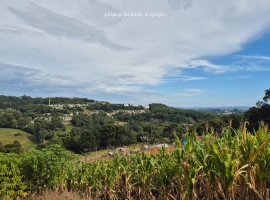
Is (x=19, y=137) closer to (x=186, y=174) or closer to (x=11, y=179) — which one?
(x=11, y=179)

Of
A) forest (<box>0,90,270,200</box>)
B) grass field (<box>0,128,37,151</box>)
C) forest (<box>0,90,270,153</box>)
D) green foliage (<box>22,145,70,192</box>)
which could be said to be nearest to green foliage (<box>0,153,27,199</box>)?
forest (<box>0,90,270,200</box>)

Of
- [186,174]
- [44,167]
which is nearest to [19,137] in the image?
[44,167]

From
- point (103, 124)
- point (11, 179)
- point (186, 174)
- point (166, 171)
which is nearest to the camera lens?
point (186, 174)

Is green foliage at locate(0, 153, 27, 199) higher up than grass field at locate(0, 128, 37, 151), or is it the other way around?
green foliage at locate(0, 153, 27, 199)

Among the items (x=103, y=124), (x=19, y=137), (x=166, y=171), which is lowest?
(x=19, y=137)

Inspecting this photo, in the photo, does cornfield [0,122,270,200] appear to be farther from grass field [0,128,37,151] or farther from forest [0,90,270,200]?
grass field [0,128,37,151]
